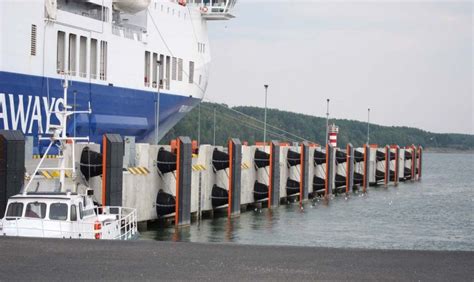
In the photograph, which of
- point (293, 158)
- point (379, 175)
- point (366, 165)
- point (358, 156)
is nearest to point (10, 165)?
point (293, 158)

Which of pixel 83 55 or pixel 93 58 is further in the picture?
pixel 93 58

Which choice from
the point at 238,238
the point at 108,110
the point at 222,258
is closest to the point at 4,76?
the point at 108,110

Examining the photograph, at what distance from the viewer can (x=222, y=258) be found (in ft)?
55.7

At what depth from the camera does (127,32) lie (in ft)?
196

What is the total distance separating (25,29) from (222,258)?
3284 cm

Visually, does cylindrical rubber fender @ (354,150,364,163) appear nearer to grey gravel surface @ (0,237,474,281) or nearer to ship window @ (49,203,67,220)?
ship window @ (49,203,67,220)

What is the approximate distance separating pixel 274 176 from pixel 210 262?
1387 inches

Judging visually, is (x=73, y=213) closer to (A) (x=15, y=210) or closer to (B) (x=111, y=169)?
(A) (x=15, y=210)

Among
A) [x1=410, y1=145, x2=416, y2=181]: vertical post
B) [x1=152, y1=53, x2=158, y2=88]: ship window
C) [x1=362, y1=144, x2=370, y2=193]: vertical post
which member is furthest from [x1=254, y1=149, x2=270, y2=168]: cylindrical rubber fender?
[x1=410, y1=145, x2=416, y2=181]: vertical post

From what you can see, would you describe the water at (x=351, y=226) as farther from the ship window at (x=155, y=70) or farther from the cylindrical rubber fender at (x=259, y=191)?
the ship window at (x=155, y=70)

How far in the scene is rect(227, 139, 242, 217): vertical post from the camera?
145 ft

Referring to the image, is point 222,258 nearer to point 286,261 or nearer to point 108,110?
point 286,261

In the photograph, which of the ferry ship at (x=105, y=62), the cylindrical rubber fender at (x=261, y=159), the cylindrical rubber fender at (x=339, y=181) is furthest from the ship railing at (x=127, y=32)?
the cylindrical rubber fender at (x=339, y=181)

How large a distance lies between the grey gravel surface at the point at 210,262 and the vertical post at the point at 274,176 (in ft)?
106
